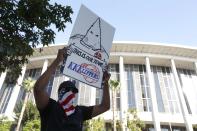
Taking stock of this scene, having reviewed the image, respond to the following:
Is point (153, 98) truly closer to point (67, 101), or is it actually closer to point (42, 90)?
point (67, 101)

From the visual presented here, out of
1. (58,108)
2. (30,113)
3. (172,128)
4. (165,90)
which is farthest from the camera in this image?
(165,90)

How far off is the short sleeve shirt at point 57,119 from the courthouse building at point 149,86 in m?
36.1

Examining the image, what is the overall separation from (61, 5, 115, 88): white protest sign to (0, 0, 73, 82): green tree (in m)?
3.09

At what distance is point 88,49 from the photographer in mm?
3764

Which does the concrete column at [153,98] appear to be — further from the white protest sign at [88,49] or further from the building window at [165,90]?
the white protest sign at [88,49]

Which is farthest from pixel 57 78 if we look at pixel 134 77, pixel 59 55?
pixel 59 55

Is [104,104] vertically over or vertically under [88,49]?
under

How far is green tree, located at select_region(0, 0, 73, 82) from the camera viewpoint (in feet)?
22.2

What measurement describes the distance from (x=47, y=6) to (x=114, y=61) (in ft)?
138

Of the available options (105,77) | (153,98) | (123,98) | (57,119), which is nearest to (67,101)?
(57,119)

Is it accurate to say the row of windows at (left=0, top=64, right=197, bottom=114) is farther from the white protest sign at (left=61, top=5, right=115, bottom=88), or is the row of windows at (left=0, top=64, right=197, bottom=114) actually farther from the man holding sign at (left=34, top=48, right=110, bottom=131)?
the man holding sign at (left=34, top=48, right=110, bottom=131)

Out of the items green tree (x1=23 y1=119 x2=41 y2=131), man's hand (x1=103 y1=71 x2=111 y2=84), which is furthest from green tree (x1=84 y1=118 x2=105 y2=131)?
man's hand (x1=103 y1=71 x2=111 y2=84)

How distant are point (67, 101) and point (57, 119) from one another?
0.73 ft

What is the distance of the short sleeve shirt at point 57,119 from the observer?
103 inches
